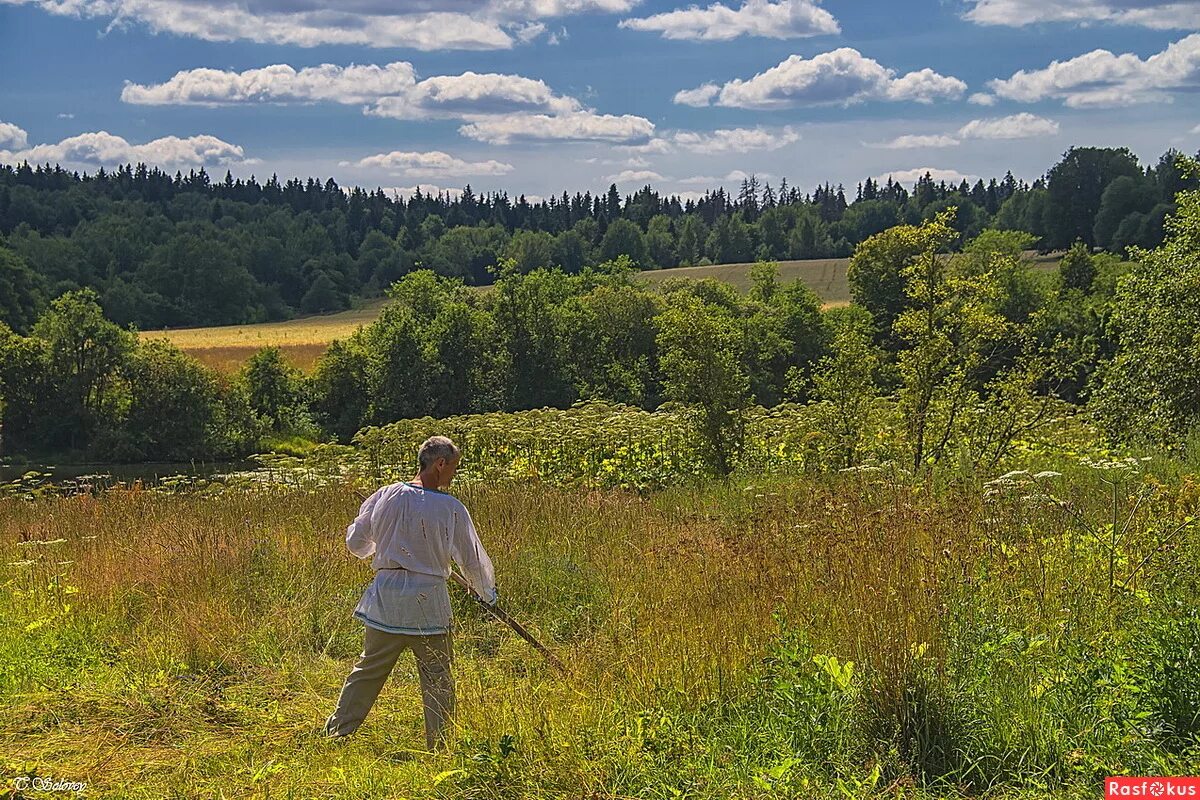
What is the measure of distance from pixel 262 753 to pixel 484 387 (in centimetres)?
5219

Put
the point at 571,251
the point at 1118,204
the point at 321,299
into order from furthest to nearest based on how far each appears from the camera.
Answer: the point at 571,251
the point at 321,299
the point at 1118,204

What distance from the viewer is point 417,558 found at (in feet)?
17.5

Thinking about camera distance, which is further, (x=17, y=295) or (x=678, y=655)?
(x=17, y=295)

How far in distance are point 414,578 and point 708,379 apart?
9.14m

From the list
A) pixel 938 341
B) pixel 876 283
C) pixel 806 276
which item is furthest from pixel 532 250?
pixel 938 341

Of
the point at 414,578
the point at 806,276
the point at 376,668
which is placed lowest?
the point at 806,276

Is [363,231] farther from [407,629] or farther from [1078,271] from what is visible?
[407,629]

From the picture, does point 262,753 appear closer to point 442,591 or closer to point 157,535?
point 442,591

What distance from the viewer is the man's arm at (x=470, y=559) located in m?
5.37

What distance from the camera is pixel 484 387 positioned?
57062 millimetres

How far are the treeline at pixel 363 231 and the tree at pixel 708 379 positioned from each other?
219 ft

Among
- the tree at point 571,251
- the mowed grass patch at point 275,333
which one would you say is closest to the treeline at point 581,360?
the mowed grass patch at point 275,333

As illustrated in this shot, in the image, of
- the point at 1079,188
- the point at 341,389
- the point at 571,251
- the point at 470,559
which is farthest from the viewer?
the point at 571,251

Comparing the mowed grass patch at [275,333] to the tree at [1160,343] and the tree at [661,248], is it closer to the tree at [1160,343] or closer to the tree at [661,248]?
the tree at [661,248]
